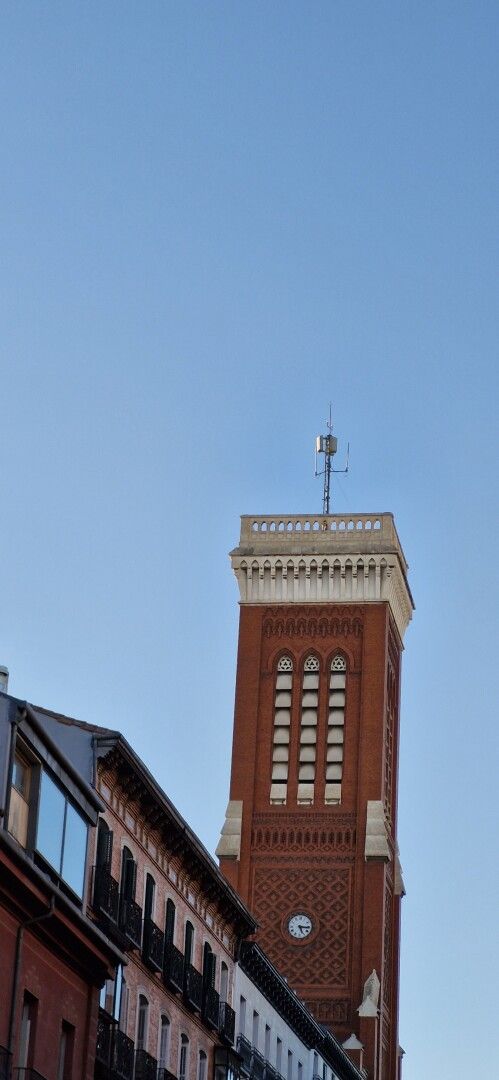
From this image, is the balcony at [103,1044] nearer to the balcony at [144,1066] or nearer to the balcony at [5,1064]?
the balcony at [144,1066]

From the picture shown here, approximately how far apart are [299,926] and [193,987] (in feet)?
137

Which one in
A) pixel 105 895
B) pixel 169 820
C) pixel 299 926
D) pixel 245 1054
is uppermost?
pixel 299 926

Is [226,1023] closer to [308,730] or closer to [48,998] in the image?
[48,998]

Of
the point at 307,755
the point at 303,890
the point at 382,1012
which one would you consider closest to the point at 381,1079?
the point at 382,1012

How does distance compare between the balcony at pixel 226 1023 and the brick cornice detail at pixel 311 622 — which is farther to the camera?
the brick cornice detail at pixel 311 622

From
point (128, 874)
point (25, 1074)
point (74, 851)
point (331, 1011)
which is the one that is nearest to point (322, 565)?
point (331, 1011)

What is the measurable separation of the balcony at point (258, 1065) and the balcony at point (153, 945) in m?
12.0

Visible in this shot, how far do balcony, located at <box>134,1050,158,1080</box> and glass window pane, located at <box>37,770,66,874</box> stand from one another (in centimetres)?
1159

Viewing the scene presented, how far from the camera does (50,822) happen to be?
114ft

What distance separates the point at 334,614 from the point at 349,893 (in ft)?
43.8

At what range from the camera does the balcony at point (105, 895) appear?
43.4 m

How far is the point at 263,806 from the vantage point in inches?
3799

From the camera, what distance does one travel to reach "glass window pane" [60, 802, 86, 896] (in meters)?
36.3

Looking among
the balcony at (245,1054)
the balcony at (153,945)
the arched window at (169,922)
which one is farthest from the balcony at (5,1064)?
the balcony at (245,1054)
